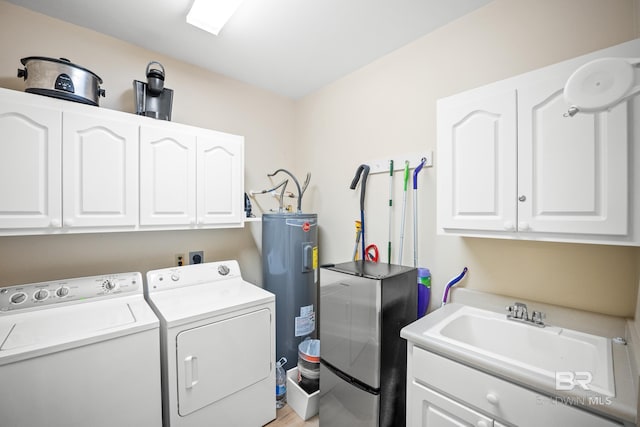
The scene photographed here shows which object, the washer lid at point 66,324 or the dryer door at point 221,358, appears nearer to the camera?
the washer lid at point 66,324

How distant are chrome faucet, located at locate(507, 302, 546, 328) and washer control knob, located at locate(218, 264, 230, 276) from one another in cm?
187

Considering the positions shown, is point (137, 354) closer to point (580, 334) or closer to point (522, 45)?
point (580, 334)

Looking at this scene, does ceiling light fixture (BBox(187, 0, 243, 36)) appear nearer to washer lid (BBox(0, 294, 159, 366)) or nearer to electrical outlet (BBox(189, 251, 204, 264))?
electrical outlet (BBox(189, 251, 204, 264))

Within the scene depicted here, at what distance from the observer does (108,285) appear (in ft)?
5.35

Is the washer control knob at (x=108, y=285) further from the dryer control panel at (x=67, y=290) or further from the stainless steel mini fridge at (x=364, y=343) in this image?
the stainless steel mini fridge at (x=364, y=343)

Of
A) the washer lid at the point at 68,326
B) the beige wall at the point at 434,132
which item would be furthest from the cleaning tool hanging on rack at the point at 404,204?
the washer lid at the point at 68,326

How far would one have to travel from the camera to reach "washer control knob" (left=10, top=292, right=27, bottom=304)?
1387 millimetres

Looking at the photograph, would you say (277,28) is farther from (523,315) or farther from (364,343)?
(523,315)

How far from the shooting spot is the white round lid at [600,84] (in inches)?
23.8

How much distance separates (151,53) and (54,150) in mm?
1082

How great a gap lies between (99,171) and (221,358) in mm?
1286

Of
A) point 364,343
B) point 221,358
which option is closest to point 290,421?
point 221,358

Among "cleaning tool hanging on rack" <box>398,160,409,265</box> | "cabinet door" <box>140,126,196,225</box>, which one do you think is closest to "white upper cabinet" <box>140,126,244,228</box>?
"cabinet door" <box>140,126,196,225</box>

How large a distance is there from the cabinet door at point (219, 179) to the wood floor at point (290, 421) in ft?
4.72
